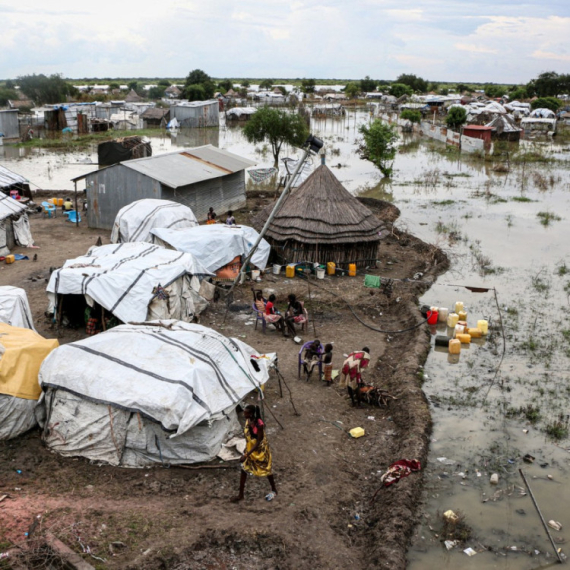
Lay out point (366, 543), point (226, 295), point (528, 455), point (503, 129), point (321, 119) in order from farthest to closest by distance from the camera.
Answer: point (321, 119), point (503, 129), point (226, 295), point (528, 455), point (366, 543)

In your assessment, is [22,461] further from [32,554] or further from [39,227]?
[39,227]

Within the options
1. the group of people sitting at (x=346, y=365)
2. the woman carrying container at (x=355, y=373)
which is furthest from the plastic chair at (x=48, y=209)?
the woman carrying container at (x=355, y=373)

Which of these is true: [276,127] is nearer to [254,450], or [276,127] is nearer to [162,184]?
[162,184]

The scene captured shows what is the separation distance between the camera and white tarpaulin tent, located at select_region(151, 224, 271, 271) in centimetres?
1481

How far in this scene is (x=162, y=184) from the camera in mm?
18641

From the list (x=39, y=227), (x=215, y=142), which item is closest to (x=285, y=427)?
(x=39, y=227)

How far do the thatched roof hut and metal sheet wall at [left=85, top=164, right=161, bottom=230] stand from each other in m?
4.86

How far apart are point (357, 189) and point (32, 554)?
24923mm

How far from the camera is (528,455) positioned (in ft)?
28.3

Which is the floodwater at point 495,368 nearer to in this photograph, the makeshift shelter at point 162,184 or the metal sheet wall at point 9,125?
the makeshift shelter at point 162,184

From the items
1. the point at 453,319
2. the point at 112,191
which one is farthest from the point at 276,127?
the point at 453,319

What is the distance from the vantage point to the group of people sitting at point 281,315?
478 inches

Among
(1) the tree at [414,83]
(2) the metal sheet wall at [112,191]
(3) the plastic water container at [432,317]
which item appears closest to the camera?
(3) the plastic water container at [432,317]

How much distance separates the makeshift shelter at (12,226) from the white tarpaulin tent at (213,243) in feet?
15.9
